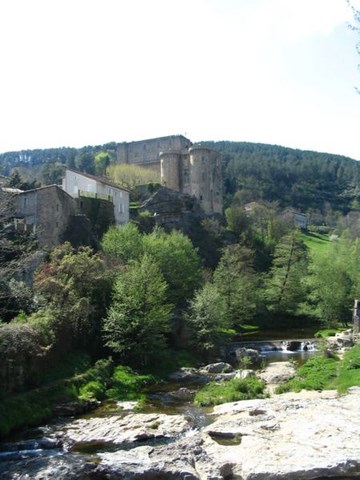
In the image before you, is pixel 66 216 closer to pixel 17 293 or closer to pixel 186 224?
pixel 17 293

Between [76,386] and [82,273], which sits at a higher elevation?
[82,273]

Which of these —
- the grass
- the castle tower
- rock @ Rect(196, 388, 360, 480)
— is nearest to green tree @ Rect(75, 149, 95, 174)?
the castle tower

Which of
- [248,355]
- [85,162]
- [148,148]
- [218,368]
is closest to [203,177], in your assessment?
[148,148]

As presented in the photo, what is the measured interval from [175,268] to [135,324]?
20018mm

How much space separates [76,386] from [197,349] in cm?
1557

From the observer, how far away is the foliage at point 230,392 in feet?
91.6

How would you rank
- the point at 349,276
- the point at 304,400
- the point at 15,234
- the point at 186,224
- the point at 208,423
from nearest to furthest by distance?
the point at 208,423 < the point at 304,400 < the point at 15,234 < the point at 349,276 < the point at 186,224

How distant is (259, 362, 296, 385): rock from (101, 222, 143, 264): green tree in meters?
18.7

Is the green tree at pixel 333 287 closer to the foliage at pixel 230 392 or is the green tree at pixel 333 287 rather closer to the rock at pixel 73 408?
the foliage at pixel 230 392

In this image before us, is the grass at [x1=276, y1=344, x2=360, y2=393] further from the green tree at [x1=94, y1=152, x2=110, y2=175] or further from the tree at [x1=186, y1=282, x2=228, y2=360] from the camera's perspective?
the green tree at [x1=94, y1=152, x2=110, y2=175]

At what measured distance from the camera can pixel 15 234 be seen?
46844 mm

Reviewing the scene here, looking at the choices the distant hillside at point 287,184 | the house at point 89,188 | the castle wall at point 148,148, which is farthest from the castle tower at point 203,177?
the distant hillside at point 287,184

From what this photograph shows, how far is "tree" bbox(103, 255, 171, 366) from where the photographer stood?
117 feet

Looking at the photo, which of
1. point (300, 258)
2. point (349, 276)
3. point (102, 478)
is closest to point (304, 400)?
point (102, 478)
